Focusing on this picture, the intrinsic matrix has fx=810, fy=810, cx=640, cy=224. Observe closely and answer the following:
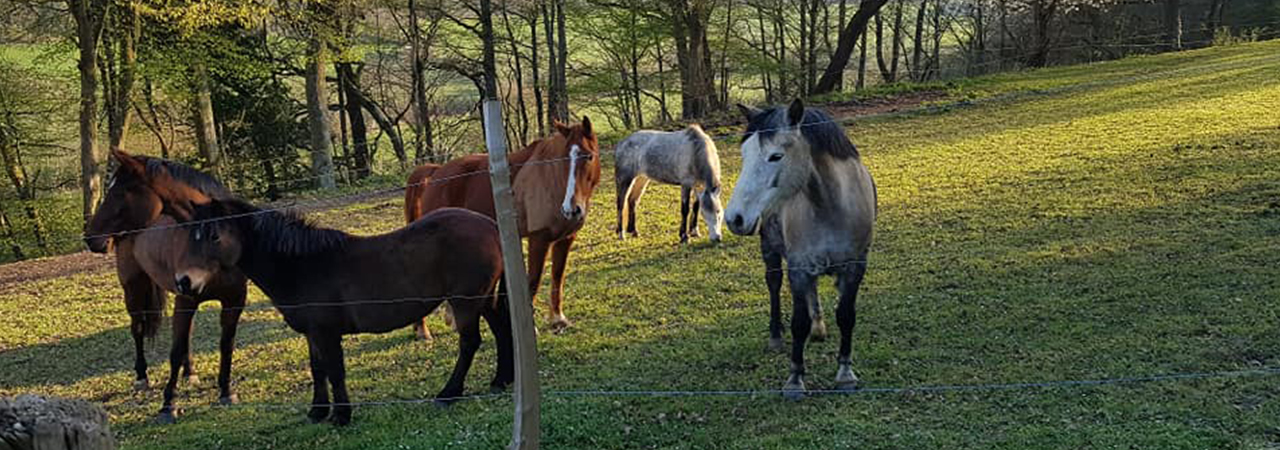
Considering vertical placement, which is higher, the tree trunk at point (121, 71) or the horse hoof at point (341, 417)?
the tree trunk at point (121, 71)

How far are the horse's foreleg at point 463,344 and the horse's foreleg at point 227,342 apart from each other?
5.12ft

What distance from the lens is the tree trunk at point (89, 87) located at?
1336cm

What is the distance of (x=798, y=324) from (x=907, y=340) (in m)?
1.31

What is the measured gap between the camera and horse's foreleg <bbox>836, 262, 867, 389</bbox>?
4633mm

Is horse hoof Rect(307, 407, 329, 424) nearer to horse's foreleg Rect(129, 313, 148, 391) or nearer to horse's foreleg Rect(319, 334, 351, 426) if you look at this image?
horse's foreleg Rect(319, 334, 351, 426)

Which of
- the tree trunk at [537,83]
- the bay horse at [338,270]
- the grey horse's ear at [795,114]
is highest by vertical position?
the tree trunk at [537,83]

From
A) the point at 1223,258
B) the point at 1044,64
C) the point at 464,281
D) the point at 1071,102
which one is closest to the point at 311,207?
the point at 464,281

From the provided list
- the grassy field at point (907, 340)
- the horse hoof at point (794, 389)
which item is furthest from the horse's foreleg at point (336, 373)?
the horse hoof at point (794, 389)

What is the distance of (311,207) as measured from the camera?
43.1 ft

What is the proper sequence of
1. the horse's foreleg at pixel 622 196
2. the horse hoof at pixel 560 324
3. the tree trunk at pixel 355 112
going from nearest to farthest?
the horse hoof at pixel 560 324, the horse's foreleg at pixel 622 196, the tree trunk at pixel 355 112

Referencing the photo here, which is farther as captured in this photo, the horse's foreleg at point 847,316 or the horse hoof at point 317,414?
the horse hoof at point 317,414

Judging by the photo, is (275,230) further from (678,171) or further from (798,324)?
(678,171)

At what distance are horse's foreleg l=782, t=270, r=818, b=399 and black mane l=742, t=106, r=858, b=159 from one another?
73cm

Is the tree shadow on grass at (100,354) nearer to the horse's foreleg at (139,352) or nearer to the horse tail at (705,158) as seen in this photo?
the horse's foreleg at (139,352)
